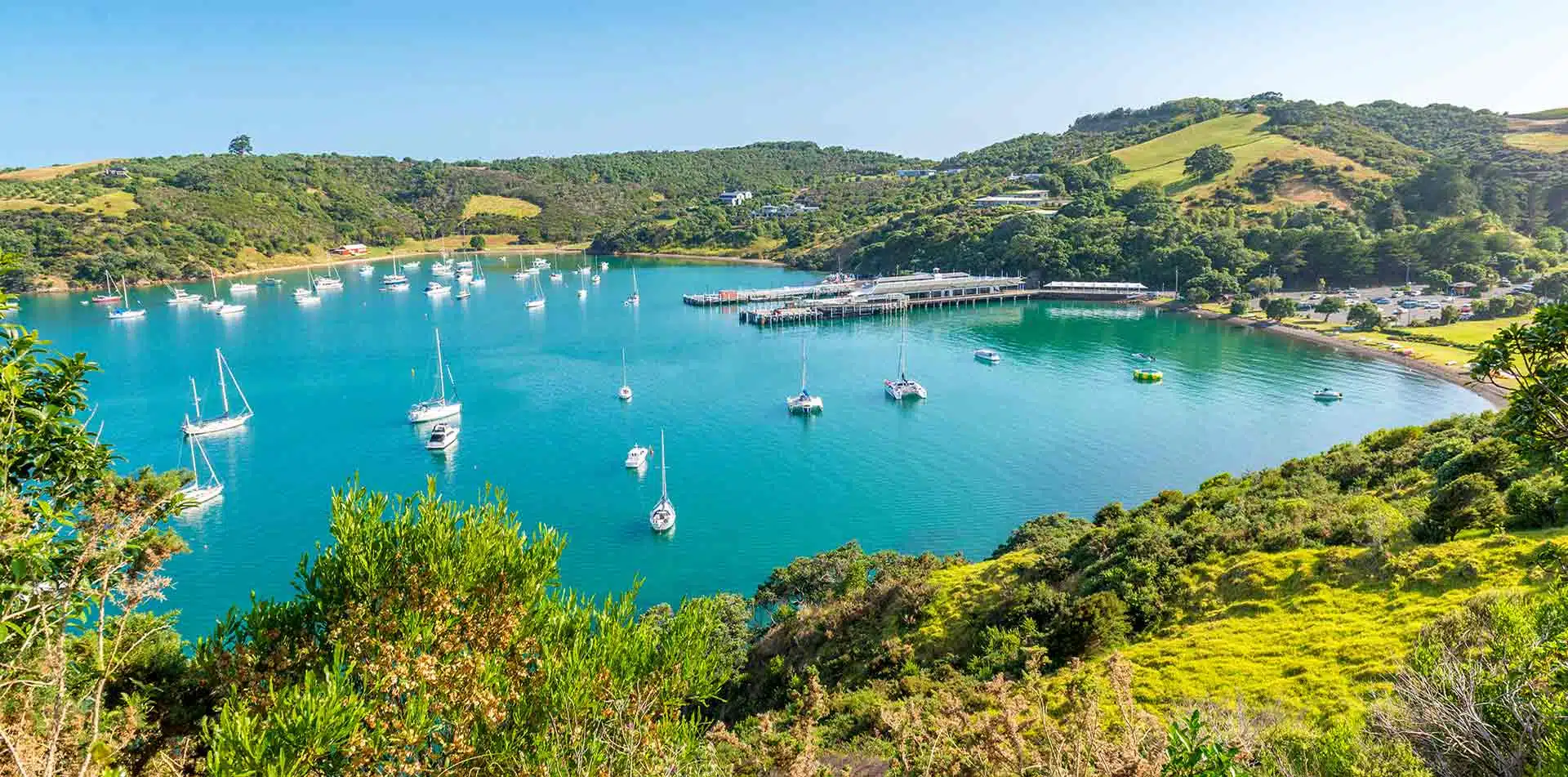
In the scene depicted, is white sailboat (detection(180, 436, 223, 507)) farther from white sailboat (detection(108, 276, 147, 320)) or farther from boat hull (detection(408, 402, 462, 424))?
white sailboat (detection(108, 276, 147, 320))

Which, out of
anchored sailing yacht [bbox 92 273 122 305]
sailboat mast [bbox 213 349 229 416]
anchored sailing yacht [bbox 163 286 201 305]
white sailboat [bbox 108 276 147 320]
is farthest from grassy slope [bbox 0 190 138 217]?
sailboat mast [bbox 213 349 229 416]

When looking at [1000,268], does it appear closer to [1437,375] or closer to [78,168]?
[1437,375]

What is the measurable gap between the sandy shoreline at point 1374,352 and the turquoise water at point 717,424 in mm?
1200

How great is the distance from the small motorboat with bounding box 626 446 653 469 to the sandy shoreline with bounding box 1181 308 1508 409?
44761 millimetres

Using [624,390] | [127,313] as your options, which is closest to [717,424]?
[624,390]

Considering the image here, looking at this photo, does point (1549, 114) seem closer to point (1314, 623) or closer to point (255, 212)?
point (1314, 623)

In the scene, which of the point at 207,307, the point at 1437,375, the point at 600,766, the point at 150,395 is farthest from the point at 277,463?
the point at 1437,375

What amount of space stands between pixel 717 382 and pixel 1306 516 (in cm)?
4564

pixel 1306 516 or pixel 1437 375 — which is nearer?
pixel 1306 516

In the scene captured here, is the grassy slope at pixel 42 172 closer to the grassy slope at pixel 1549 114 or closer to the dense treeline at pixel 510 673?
the dense treeline at pixel 510 673

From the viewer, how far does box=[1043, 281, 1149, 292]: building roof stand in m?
96.0

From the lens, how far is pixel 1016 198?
452 ft

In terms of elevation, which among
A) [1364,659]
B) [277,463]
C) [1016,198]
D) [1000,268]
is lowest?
[277,463]

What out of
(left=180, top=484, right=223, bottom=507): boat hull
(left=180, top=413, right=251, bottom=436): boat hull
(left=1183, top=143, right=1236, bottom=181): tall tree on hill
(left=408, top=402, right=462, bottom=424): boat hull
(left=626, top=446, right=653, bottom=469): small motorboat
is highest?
(left=1183, top=143, right=1236, bottom=181): tall tree on hill
